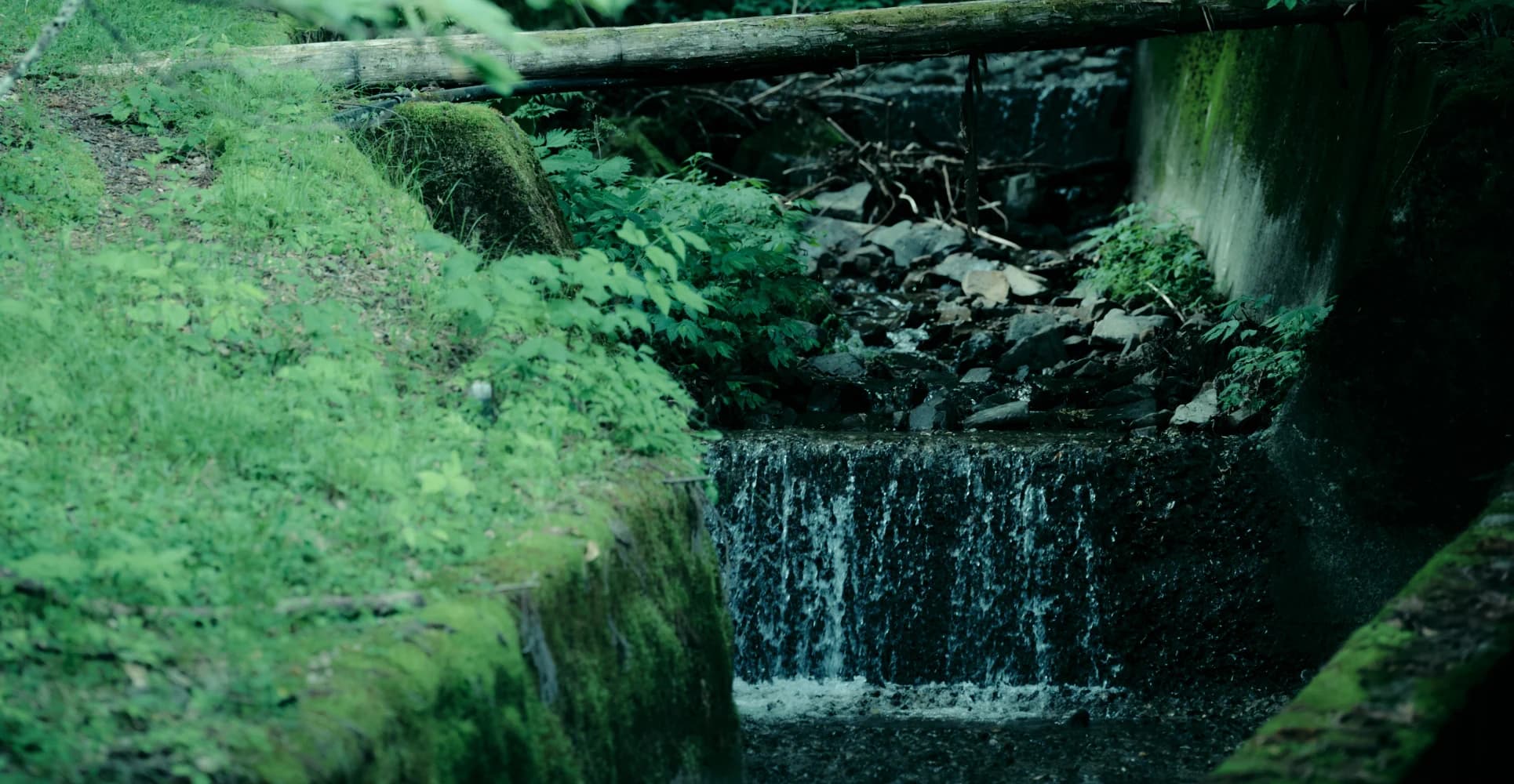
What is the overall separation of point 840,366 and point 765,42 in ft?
7.83

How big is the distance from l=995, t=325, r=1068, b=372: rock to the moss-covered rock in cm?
359

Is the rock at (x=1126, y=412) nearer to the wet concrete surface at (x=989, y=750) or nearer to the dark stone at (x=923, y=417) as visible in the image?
the dark stone at (x=923, y=417)

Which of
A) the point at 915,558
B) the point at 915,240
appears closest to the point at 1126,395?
the point at 915,558

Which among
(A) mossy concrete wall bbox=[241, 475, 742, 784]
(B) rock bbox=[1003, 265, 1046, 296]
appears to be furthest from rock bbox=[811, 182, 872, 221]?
(A) mossy concrete wall bbox=[241, 475, 742, 784]

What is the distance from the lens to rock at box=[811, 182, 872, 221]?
12.3 metres

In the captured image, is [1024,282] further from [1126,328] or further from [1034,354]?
[1034,354]

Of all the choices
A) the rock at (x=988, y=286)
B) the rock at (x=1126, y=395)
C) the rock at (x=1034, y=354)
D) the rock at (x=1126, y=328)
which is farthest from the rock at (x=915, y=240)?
the rock at (x=1126, y=395)

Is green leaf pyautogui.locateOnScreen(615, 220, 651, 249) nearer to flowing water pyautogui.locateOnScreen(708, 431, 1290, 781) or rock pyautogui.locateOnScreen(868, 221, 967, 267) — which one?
flowing water pyautogui.locateOnScreen(708, 431, 1290, 781)

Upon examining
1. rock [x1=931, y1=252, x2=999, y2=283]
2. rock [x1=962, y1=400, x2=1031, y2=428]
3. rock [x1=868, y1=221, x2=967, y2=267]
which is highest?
rock [x1=868, y1=221, x2=967, y2=267]

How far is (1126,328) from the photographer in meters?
8.98

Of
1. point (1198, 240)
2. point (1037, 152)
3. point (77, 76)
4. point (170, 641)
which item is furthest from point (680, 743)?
point (1037, 152)

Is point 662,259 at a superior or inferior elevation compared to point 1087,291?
inferior

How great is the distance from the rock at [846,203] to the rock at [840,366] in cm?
373

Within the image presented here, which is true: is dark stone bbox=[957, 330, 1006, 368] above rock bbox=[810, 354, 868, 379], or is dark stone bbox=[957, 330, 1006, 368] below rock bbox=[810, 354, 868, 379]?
above
